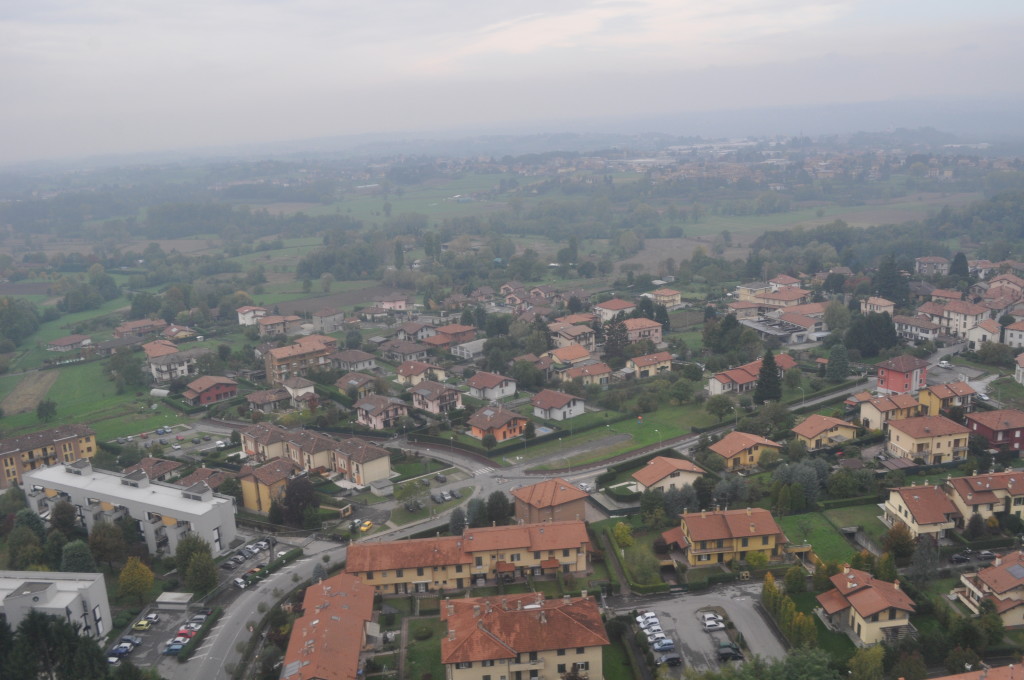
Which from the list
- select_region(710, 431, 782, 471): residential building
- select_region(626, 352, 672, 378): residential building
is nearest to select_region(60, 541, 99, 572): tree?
select_region(710, 431, 782, 471): residential building

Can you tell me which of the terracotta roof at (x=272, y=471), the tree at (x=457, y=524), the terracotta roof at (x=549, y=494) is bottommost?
the tree at (x=457, y=524)

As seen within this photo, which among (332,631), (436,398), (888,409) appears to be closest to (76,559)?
(332,631)

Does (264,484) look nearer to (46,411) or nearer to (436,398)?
(436,398)

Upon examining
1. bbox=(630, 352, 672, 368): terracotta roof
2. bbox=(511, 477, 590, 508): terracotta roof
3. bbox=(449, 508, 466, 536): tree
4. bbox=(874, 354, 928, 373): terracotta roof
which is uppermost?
bbox=(874, 354, 928, 373): terracotta roof

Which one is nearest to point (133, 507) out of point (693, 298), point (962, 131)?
point (693, 298)

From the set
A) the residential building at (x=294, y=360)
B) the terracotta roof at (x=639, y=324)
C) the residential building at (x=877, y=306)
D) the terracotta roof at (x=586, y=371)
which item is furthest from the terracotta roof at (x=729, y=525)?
the residential building at (x=877, y=306)

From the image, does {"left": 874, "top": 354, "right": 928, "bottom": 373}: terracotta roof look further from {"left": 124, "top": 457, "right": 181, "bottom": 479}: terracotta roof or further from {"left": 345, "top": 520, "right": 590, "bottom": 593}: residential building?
{"left": 124, "top": 457, "right": 181, "bottom": 479}: terracotta roof

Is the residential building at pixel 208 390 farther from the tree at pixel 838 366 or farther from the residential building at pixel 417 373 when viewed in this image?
the tree at pixel 838 366

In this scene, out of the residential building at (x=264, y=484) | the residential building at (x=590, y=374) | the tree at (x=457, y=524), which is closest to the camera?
the tree at (x=457, y=524)
